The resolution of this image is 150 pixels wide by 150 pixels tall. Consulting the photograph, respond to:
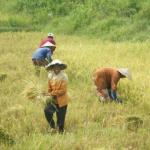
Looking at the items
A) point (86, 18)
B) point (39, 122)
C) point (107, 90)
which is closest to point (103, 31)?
point (86, 18)

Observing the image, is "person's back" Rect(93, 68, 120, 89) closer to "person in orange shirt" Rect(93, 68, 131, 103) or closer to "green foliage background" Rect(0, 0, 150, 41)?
"person in orange shirt" Rect(93, 68, 131, 103)

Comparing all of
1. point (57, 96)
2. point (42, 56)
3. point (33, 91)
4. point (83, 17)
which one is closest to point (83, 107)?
point (33, 91)

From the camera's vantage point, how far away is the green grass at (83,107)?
6.58 m

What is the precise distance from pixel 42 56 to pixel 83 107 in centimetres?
258

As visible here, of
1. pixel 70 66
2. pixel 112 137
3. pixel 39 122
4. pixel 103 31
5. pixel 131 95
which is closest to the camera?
pixel 112 137

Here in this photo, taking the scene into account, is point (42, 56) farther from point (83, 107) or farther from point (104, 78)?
point (83, 107)

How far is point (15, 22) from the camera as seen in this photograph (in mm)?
20500

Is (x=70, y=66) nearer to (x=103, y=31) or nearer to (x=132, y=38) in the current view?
(x=132, y=38)

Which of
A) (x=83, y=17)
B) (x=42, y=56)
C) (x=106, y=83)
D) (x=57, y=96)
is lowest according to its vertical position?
(x=57, y=96)

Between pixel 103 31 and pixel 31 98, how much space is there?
1003 centimetres

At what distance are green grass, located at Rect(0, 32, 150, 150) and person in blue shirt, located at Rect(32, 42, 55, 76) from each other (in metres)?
0.22

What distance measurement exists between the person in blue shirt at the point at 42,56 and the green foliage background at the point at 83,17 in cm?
556

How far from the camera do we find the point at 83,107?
8398mm

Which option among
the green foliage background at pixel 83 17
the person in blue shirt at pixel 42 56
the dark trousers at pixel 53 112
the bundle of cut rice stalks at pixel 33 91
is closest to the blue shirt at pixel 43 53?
the person in blue shirt at pixel 42 56
